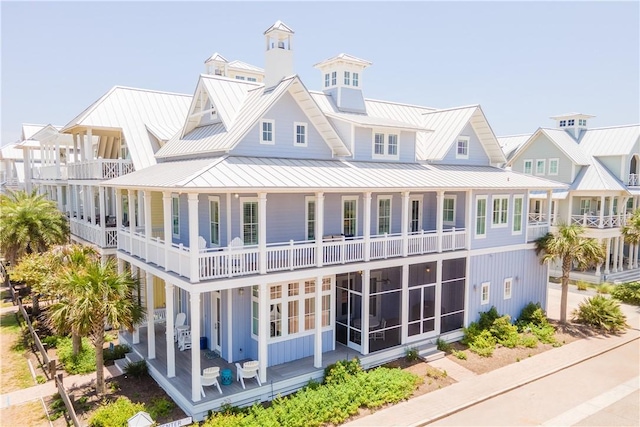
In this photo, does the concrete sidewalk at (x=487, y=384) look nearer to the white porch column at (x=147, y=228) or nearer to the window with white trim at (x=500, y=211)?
the window with white trim at (x=500, y=211)

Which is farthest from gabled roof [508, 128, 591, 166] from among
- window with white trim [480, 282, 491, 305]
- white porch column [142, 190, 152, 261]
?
white porch column [142, 190, 152, 261]

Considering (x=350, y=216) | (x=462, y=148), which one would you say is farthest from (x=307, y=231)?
(x=462, y=148)

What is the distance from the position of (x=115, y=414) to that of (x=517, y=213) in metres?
18.9

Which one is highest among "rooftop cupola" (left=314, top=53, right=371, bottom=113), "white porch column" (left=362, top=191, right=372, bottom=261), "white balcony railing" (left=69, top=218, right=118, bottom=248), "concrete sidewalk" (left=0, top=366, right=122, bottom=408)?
"rooftop cupola" (left=314, top=53, right=371, bottom=113)

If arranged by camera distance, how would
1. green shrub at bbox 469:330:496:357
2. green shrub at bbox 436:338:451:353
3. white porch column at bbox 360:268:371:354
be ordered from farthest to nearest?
1. green shrub at bbox 436:338:451:353
2. green shrub at bbox 469:330:496:357
3. white porch column at bbox 360:268:371:354

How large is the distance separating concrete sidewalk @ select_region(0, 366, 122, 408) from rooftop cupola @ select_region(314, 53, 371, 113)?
15505mm

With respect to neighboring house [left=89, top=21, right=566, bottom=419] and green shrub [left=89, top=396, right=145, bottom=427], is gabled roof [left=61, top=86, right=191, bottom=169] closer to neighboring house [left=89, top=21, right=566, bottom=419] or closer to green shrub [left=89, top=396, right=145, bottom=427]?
neighboring house [left=89, top=21, right=566, bottom=419]

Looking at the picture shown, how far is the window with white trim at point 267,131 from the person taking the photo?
16797 mm

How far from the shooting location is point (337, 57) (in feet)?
71.5

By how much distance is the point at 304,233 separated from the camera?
17.6m

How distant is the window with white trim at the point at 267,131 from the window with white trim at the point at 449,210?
8978 mm

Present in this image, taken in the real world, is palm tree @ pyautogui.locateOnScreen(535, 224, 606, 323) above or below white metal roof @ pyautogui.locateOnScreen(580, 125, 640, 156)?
below

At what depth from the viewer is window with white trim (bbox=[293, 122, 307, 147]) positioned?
1766cm

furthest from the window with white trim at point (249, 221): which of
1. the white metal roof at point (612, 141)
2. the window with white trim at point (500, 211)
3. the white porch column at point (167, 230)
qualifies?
the white metal roof at point (612, 141)
